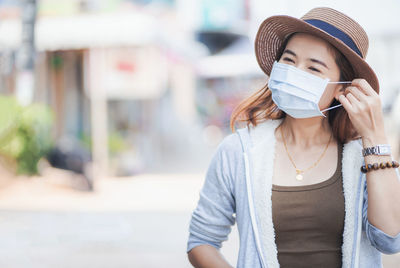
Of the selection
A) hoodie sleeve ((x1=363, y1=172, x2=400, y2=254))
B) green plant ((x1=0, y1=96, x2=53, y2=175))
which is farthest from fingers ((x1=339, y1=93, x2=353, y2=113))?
green plant ((x1=0, y1=96, x2=53, y2=175))

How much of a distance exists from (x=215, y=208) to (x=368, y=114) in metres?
0.64

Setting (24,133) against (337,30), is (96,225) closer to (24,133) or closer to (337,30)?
(24,133)

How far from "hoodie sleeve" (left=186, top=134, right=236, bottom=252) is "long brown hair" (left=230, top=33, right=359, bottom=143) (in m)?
0.24

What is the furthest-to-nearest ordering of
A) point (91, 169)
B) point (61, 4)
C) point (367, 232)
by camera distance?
point (61, 4)
point (91, 169)
point (367, 232)

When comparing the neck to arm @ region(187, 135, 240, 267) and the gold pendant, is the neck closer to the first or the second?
the gold pendant

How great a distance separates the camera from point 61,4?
10273 mm

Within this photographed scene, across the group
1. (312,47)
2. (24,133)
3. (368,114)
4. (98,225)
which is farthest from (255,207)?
(24,133)

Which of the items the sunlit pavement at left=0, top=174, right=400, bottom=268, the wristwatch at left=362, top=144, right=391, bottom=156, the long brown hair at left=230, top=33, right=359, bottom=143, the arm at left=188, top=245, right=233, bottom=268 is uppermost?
the long brown hair at left=230, top=33, right=359, bottom=143

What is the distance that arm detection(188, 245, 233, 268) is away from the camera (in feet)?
5.98

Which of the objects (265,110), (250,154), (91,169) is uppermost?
(265,110)

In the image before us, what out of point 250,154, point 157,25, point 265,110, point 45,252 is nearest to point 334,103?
point 265,110

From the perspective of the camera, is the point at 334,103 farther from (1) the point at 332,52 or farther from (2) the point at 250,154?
(2) the point at 250,154

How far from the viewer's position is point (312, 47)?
184 centimetres

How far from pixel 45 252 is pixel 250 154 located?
3.73m
